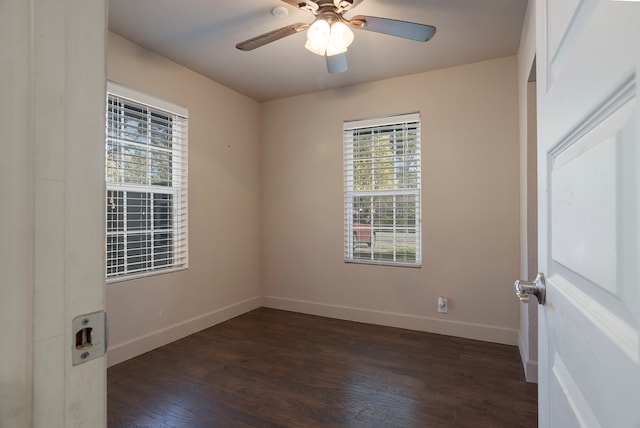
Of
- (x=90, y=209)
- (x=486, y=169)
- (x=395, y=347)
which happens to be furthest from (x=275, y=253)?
(x=90, y=209)

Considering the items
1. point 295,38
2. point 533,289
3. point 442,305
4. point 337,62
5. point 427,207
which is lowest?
point 442,305

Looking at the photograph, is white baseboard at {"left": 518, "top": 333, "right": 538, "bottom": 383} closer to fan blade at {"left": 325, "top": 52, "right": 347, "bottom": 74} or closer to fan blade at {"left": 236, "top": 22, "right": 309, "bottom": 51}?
fan blade at {"left": 325, "top": 52, "right": 347, "bottom": 74}

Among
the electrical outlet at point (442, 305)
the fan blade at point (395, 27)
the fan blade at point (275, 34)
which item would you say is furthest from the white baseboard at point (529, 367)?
the fan blade at point (275, 34)

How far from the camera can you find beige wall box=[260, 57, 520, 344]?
2936 millimetres

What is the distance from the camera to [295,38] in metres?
2.61

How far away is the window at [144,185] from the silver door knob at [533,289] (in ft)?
8.66

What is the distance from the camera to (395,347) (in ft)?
9.36

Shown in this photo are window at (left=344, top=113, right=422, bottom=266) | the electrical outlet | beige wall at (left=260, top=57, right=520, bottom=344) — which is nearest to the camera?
beige wall at (left=260, top=57, right=520, bottom=344)

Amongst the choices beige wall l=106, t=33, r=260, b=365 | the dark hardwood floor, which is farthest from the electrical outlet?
beige wall l=106, t=33, r=260, b=365

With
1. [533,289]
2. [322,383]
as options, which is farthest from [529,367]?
[533,289]

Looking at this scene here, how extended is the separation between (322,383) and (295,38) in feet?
8.60

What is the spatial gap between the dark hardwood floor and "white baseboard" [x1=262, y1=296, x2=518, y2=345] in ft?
0.37

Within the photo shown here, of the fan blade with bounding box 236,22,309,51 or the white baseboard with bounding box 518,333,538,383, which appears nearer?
the fan blade with bounding box 236,22,309,51

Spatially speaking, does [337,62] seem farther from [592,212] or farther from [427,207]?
[592,212]
